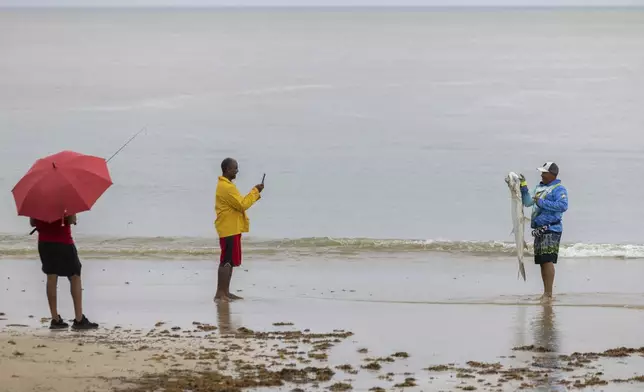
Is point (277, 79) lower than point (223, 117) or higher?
higher

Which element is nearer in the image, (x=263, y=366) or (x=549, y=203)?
(x=263, y=366)

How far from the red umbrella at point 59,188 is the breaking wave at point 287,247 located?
20.3ft

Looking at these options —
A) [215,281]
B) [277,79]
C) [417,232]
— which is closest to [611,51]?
[277,79]

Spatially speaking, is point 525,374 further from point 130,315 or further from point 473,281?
point 473,281

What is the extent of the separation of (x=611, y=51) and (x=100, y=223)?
69.3m

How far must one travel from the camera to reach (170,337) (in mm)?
8773

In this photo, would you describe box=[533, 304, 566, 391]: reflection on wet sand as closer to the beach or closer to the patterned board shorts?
the beach

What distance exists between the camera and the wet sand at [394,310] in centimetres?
790

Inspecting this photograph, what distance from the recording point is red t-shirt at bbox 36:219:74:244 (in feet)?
29.4

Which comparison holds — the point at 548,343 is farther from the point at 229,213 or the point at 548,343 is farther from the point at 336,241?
the point at 336,241

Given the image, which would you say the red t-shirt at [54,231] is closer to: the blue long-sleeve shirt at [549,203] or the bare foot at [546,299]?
the blue long-sleeve shirt at [549,203]

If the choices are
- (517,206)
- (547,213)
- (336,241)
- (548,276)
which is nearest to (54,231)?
(517,206)

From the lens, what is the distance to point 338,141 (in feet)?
104

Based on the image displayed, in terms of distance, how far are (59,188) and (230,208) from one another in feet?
7.21
